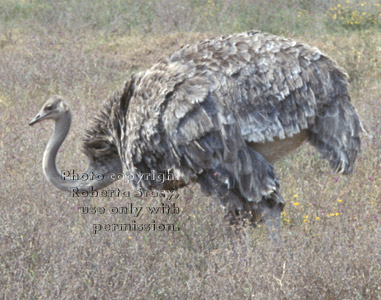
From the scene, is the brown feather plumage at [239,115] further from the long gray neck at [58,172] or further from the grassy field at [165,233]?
the long gray neck at [58,172]

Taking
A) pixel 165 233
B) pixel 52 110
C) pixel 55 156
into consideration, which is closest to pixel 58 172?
pixel 55 156

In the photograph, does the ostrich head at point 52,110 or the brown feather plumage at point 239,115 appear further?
the ostrich head at point 52,110

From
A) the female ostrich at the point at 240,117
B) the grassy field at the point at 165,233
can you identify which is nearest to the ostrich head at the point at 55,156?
the grassy field at the point at 165,233

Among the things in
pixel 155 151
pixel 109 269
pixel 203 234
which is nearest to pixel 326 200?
pixel 203 234

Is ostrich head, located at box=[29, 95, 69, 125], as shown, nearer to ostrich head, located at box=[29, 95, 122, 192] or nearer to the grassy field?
ostrich head, located at box=[29, 95, 122, 192]

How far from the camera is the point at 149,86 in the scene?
4191 mm

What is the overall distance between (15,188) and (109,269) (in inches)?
59.1

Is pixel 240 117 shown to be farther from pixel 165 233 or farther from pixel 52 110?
pixel 52 110

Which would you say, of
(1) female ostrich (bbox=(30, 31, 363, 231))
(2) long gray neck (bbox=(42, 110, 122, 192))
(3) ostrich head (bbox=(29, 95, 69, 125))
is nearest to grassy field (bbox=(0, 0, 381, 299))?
(2) long gray neck (bbox=(42, 110, 122, 192))

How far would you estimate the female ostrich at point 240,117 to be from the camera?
3.92 m

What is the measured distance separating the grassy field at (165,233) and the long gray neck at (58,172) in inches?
6.2

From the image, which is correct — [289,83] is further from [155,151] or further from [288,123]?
[155,151]

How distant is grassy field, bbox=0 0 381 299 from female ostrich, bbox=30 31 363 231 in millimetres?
391

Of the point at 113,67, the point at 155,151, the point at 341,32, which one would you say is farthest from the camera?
the point at 341,32
